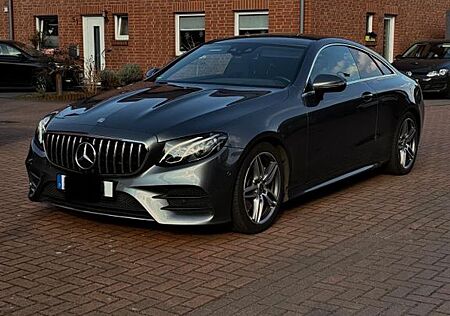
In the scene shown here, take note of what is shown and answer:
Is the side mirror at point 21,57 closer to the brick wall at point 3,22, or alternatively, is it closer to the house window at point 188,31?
→ the house window at point 188,31

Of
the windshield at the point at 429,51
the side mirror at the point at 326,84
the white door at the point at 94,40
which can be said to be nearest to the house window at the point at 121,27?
the white door at the point at 94,40

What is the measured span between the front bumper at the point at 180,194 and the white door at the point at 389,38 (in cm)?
1905

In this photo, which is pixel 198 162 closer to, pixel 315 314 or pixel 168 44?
pixel 315 314

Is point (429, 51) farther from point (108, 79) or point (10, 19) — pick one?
point (10, 19)

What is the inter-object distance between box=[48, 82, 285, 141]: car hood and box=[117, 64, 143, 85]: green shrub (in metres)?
13.1

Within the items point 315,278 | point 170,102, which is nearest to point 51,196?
point 170,102

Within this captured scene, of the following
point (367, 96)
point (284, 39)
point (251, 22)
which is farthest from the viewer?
point (251, 22)

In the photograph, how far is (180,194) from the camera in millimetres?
5188

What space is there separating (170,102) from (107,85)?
13192mm

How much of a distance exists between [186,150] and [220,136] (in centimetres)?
29

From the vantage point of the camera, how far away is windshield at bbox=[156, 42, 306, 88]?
21.1ft

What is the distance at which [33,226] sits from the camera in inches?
232

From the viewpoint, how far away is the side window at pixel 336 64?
6695 mm

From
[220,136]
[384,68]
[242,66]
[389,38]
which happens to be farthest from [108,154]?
[389,38]
